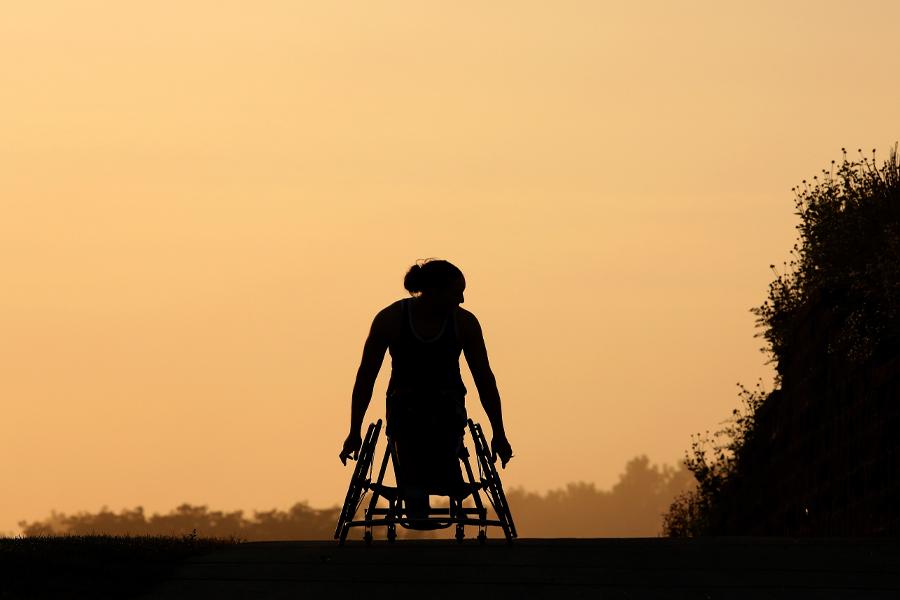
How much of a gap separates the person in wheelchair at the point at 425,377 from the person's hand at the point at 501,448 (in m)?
0.31

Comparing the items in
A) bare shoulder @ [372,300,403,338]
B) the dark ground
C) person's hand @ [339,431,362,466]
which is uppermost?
bare shoulder @ [372,300,403,338]

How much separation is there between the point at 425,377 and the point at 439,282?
69cm

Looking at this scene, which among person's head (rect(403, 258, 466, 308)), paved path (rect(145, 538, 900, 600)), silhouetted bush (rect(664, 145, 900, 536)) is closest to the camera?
paved path (rect(145, 538, 900, 600))

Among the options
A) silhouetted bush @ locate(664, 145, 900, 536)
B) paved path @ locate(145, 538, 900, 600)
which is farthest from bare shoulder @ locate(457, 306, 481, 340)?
silhouetted bush @ locate(664, 145, 900, 536)

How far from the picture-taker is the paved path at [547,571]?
10.1 m

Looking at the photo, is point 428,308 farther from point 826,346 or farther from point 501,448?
point 826,346

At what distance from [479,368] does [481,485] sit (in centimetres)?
83

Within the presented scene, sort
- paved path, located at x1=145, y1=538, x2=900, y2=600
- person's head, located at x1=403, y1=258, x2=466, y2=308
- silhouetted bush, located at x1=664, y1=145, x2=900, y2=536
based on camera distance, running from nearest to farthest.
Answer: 1. paved path, located at x1=145, y1=538, x2=900, y2=600
2. person's head, located at x1=403, y1=258, x2=466, y2=308
3. silhouetted bush, located at x1=664, y1=145, x2=900, y2=536

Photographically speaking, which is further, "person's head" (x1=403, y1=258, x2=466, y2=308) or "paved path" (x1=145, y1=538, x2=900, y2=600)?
"person's head" (x1=403, y1=258, x2=466, y2=308)

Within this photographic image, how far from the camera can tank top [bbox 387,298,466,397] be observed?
12828mm

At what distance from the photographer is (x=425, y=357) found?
1285cm

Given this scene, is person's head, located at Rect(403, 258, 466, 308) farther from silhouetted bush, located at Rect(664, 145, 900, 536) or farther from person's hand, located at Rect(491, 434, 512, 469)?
silhouetted bush, located at Rect(664, 145, 900, 536)

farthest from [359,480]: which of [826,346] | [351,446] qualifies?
[826,346]

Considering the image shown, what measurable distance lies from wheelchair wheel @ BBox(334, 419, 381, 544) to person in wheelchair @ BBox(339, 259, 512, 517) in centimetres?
9
